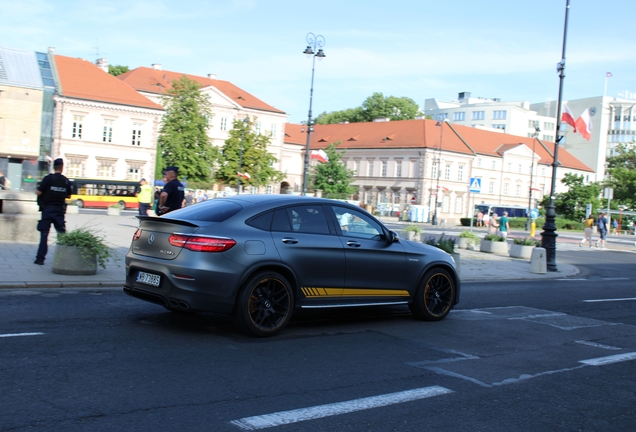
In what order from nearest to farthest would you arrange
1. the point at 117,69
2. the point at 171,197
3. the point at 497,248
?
the point at 171,197 → the point at 497,248 → the point at 117,69

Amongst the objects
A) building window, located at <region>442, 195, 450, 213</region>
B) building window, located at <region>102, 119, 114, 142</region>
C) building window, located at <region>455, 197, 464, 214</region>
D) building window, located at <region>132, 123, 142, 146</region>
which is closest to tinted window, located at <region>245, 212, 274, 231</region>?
building window, located at <region>102, 119, 114, 142</region>

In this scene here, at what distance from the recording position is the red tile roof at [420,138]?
89.4m

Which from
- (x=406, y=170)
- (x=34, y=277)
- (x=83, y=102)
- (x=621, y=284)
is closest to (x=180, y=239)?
(x=34, y=277)

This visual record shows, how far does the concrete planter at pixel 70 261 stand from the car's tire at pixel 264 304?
16.4 feet

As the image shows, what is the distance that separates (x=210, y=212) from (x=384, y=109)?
107 meters

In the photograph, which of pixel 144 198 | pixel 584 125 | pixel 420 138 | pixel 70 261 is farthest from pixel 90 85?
pixel 70 261

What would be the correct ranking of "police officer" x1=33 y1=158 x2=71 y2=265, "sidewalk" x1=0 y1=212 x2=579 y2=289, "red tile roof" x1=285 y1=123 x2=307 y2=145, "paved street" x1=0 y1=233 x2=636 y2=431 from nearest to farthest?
1. "paved street" x1=0 y1=233 x2=636 y2=431
2. "sidewalk" x1=0 y1=212 x2=579 y2=289
3. "police officer" x1=33 y1=158 x2=71 y2=265
4. "red tile roof" x1=285 y1=123 x2=307 y2=145

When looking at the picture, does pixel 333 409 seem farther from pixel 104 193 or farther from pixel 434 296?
pixel 104 193

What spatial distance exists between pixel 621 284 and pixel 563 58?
26.4 ft

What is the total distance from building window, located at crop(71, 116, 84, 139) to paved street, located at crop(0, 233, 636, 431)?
5901 centimetres

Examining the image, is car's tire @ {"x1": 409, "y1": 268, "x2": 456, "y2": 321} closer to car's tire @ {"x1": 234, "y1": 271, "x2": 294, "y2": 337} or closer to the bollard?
car's tire @ {"x1": 234, "y1": 271, "x2": 294, "y2": 337}

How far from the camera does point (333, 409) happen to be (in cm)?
527

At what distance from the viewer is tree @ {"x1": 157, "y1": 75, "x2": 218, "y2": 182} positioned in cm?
7100

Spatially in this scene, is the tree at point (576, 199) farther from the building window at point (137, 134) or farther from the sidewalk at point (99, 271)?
the sidewalk at point (99, 271)
